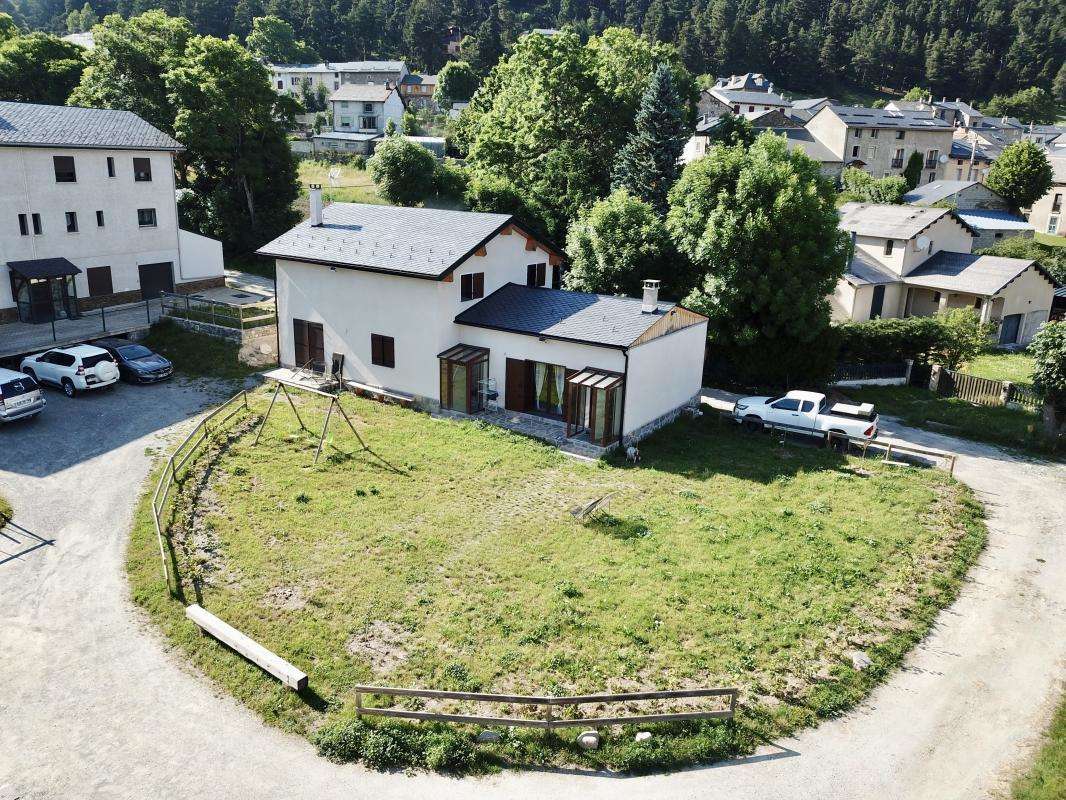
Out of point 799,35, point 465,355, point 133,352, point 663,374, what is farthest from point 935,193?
point 799,35

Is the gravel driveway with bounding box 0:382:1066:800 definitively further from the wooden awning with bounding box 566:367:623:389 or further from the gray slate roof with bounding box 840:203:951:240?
the gray slate roof with bounding box 840:203:951:240

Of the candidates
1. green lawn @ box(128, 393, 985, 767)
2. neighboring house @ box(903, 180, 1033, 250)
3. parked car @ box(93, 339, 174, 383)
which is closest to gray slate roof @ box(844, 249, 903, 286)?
neighboring house @ box(903, 180, 1033, 250)

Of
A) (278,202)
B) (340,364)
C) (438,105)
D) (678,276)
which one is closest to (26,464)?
(340,364)

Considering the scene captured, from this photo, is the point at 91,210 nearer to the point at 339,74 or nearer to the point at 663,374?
the point at 663,374

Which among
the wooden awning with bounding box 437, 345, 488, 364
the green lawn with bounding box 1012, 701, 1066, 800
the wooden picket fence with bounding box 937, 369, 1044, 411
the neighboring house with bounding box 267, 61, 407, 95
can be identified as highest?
the neighboring house with bounding box 267, 61, 407, 95

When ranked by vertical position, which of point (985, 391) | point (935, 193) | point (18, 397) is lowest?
point (985, 391)

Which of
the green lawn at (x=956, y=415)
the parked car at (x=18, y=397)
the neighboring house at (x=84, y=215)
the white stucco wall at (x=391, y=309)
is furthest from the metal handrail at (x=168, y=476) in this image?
the green lawn at (x=956, y=415)

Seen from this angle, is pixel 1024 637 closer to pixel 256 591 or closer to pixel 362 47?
pixel 256 591

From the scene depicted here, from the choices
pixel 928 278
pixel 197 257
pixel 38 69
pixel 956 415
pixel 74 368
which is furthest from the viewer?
pixel 38 69
